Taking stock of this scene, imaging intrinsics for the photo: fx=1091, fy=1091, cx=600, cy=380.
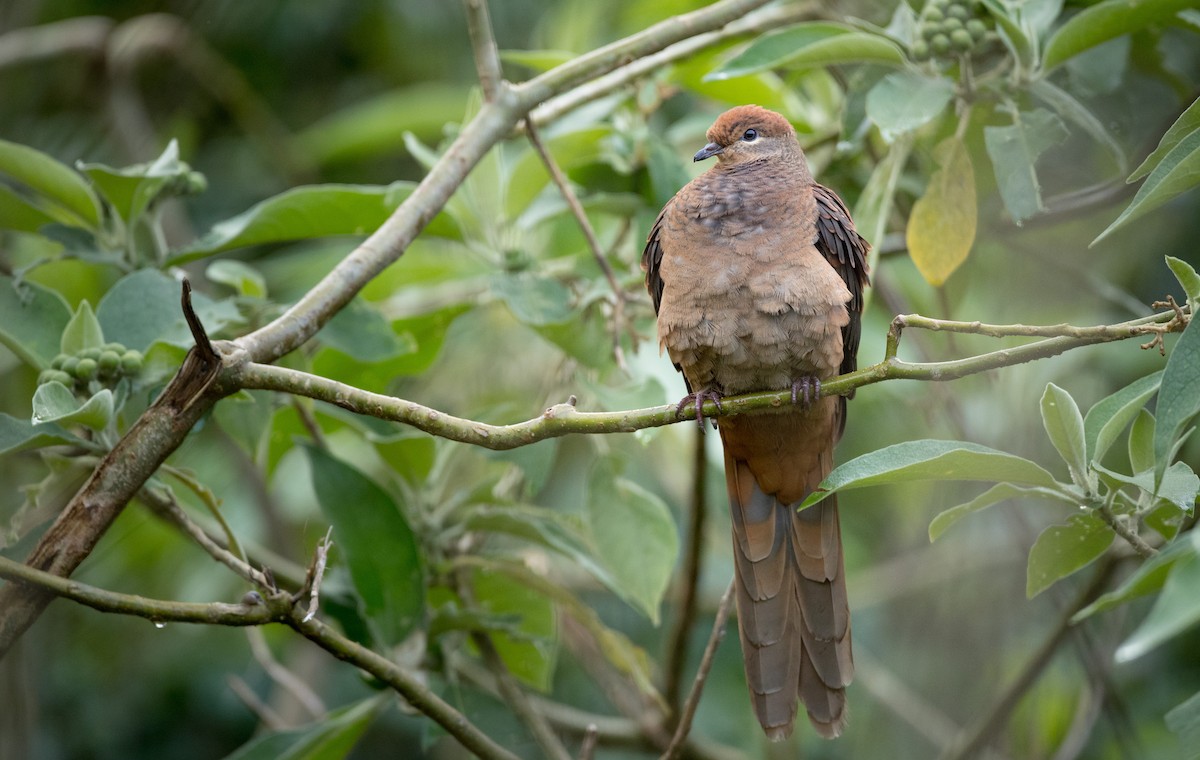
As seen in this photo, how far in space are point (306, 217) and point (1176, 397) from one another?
205 centimetres

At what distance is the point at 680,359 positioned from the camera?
2.76 metres

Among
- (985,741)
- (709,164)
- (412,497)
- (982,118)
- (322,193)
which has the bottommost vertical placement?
(985,741)

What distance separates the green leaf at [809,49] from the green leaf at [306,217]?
92 cm

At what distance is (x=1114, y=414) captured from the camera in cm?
204

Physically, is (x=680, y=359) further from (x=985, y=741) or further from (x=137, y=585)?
(x=137, y=585)

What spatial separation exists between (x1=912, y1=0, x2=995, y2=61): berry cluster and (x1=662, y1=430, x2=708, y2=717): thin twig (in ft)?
3.88

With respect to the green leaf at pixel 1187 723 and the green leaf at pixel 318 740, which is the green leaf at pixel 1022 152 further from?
the green leaf at pixel 318 740

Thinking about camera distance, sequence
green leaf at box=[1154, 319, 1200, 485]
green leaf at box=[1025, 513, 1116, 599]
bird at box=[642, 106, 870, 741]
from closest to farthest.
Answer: green leaf at box=[1154, 319, 1200, 485] → green leaf at box=[1025, 513, 1116, 599] → bird at box=[642, 106, 870, 741]

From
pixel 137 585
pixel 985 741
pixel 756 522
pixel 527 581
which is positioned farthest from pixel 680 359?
pixel 137 585

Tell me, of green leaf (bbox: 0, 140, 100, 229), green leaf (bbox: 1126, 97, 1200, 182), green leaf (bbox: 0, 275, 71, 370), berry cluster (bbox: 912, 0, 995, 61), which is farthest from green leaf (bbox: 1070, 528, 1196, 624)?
green leaf (bbox: 0, 140, 100, 229)

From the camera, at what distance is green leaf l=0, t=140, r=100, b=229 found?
2.57 m

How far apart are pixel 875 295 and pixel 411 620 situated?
6.52ft

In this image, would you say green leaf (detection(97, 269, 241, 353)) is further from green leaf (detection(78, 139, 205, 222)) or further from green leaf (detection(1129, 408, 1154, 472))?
green leaf (detection(1129, 408, 1154, 472))

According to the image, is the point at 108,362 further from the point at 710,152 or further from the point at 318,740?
the point at 710,152
